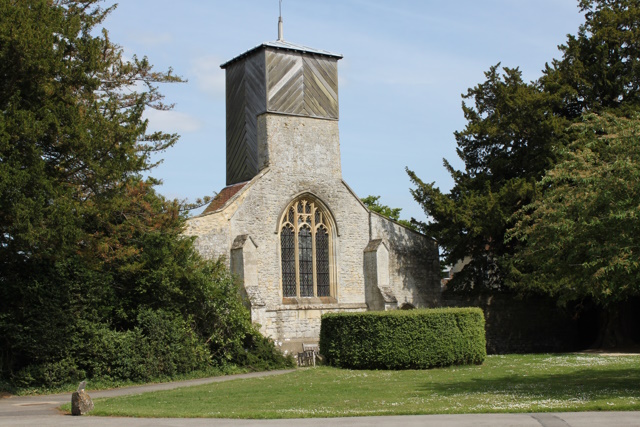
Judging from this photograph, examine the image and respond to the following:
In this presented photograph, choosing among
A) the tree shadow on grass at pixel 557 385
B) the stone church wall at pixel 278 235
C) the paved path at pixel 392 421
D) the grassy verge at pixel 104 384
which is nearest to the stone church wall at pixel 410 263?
the stone church wall at pixel 278 235

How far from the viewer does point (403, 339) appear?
23.1m

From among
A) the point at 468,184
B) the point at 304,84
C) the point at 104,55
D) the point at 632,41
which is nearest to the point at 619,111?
the point at 632,41

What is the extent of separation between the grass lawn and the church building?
5.61 m

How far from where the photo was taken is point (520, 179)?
1165 inches

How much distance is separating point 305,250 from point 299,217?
4.11ft

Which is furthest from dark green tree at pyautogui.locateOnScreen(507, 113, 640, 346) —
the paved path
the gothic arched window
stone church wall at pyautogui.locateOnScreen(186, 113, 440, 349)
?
the gothic arched window

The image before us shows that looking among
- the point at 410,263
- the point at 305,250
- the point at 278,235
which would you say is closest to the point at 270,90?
the point at 278,235

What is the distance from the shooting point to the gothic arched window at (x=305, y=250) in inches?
1128

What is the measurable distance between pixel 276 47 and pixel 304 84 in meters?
1.76

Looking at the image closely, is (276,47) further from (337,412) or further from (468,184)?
(337,412)

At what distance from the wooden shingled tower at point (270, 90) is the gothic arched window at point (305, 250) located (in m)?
2.42

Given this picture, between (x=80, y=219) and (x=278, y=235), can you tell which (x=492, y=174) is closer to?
(x=278, y=235)

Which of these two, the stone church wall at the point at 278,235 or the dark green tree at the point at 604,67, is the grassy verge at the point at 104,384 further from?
the dark green tree at the point at 604,67

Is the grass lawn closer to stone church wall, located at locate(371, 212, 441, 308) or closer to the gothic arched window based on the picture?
the gothic arched window
